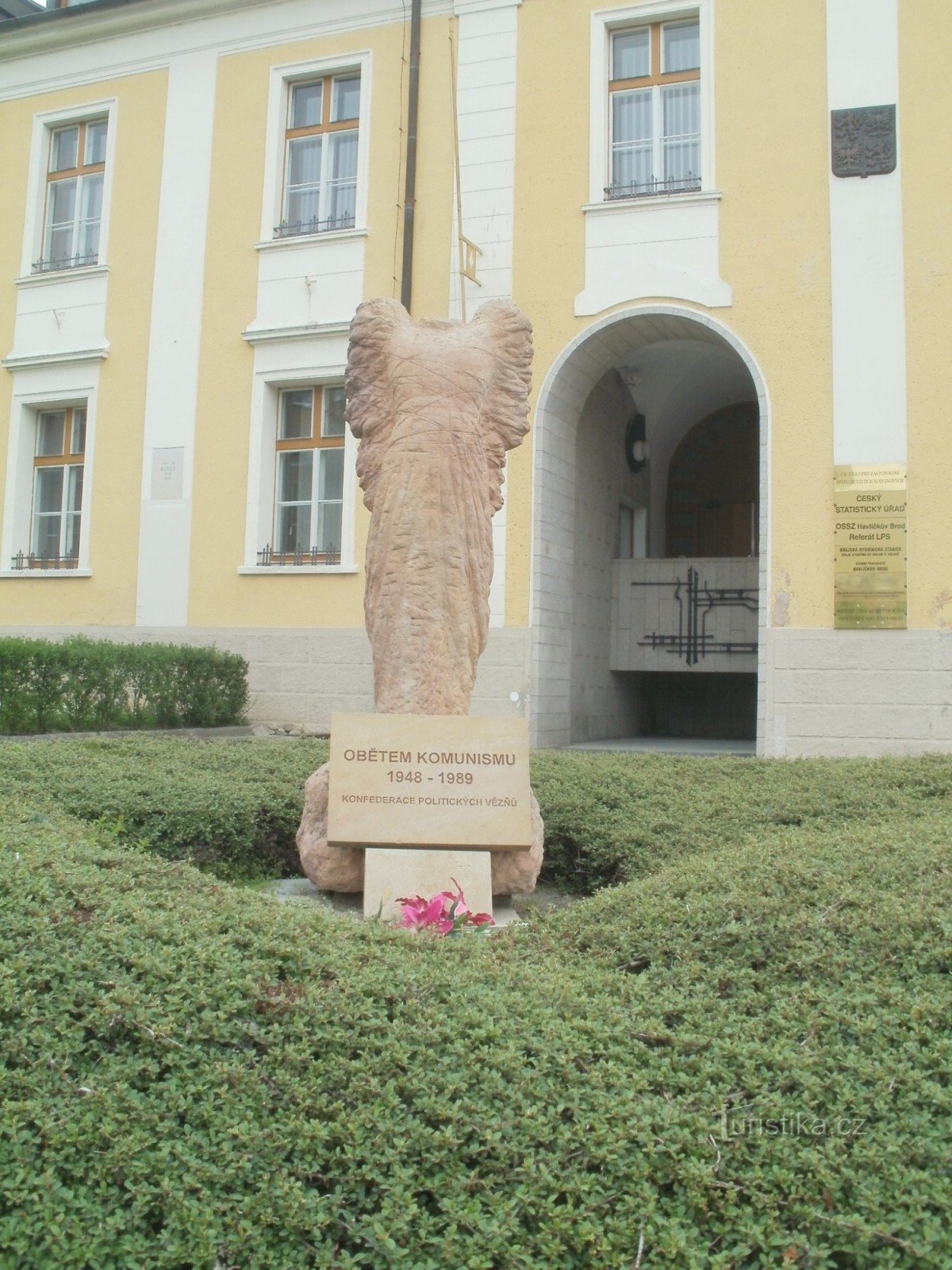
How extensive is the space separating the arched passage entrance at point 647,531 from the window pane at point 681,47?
8.35 feet

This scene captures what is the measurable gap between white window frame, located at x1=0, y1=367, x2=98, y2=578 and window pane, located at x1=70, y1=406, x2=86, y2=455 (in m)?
0.10

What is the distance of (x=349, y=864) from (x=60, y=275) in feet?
36.4

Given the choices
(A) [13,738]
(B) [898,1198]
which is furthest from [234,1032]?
(A) [13,738]

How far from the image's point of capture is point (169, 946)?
9.48ft

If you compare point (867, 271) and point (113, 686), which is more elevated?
point (867, 271)

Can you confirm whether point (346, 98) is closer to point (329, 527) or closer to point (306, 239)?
point (306, 239)

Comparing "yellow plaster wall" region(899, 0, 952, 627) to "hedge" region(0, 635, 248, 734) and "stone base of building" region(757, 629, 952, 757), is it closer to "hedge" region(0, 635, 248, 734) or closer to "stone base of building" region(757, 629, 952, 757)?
"stone base of building" region(757, 629, 952, 757)

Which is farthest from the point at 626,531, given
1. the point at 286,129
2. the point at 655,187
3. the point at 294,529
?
the point at 286,129

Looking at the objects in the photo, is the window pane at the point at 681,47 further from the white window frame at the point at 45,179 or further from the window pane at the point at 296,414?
the white window frame at the point at 45,179

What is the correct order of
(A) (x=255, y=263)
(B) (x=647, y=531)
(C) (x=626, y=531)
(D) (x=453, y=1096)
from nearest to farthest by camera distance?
1. (D) (x=453, y=1096)
2. (A) (x=255, y=263)
3. (C) (x=626, y=531)
4. (B) (x=647, y=531)

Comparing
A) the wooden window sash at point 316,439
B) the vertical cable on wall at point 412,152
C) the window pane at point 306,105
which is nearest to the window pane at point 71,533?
the wooden window sash at point 316,439

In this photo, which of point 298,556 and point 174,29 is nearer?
point 298,556

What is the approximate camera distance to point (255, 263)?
12.8 metres

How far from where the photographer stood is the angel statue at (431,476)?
510 cm
